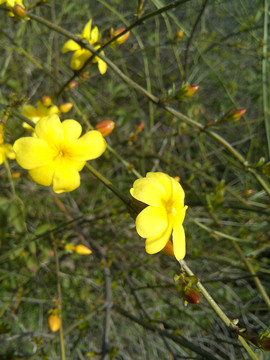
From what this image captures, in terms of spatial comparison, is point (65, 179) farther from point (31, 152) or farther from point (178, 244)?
point (178, 244)

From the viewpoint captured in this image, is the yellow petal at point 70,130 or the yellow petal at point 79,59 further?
the yellow petal at point 79,59

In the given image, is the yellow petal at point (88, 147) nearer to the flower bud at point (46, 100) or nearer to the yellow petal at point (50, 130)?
the yellow petal at point (50, 130)

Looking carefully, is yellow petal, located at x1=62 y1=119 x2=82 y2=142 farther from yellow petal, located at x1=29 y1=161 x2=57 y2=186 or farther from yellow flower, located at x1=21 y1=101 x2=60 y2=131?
yellow flower, located at x1=21 y1=101 x2=60 y2=131

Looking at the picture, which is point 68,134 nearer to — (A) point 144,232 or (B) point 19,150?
(B) point 19,150

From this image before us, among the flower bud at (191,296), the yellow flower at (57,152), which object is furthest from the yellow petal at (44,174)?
the flower bud at (191,296)

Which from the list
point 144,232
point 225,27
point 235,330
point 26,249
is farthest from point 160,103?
point 225,27

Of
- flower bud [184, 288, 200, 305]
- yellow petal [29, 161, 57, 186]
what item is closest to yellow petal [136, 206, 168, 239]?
flower bud [184, 288, 200, 305]

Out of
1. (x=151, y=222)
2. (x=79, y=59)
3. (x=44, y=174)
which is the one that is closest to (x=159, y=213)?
(x=151, y=222)
